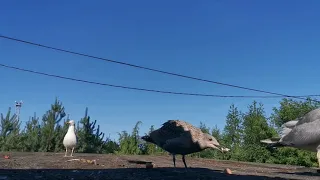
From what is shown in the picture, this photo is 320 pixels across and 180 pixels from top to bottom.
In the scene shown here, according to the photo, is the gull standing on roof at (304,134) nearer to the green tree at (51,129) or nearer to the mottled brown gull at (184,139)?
the mottled brown gull at (184,139)

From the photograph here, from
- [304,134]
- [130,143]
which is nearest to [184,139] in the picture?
[304,134]

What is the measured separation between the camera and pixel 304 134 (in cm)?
961

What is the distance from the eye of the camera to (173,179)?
6.62 meters

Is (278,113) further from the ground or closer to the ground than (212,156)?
further from the ground

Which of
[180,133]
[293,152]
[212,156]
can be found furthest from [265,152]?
[180,133]

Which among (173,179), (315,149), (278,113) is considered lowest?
(173,179)

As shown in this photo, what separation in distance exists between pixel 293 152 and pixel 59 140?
12.4 metres

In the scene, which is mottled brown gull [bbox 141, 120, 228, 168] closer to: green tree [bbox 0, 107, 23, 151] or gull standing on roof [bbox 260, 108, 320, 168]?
gull standing on roof [bbox 260, 108, 320, 168]

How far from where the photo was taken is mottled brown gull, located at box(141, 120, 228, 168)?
314 inches

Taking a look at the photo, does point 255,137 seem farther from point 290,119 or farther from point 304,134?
point 304,134

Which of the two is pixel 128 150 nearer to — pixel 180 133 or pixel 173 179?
pixel 180 133

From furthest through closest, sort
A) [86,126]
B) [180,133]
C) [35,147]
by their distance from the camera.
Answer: [86,126], [35,147], [180,133]

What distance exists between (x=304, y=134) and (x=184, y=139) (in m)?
3.65

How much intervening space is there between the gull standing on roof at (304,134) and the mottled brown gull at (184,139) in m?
2.60
